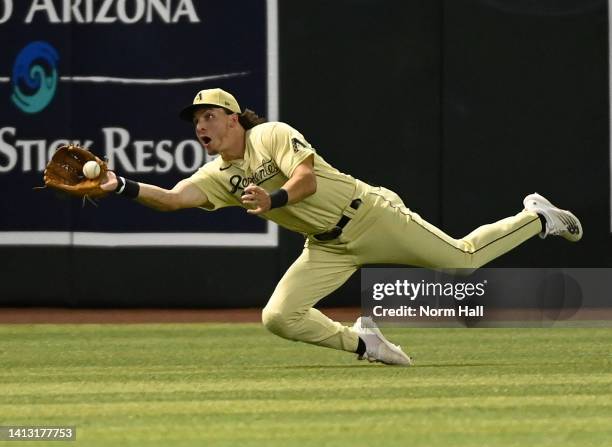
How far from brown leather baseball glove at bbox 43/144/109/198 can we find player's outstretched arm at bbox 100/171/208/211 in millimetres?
65

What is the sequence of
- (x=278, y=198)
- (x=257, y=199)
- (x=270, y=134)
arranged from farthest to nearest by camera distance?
(x=270, y=134) < (x=278, y=198) < (x=257, y=199)

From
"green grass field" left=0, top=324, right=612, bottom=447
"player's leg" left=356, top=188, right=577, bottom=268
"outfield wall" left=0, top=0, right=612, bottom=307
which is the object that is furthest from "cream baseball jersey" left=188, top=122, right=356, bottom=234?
"outfield wall" left=0, top=0, right=612, bottom=307

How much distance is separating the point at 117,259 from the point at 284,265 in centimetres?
132

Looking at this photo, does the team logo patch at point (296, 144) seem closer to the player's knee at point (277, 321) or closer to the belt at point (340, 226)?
the belt at point (340, 226)

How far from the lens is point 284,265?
41.2 feet

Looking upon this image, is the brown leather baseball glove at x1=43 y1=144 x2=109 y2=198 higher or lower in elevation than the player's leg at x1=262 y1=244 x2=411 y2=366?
higher

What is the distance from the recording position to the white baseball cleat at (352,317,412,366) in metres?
8.84

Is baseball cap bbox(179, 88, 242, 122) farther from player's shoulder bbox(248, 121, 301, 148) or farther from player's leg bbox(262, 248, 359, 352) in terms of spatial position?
player's leg bbox(262, 248, 359, 352)

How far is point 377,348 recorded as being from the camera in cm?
884

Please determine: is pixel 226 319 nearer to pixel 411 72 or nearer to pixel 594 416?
pixel 411 72

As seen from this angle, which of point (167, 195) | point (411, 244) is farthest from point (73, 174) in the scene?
point (411, 244)

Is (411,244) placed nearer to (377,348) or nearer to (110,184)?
(377,348)

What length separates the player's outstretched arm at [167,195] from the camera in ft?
28.2

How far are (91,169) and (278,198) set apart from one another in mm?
1190
